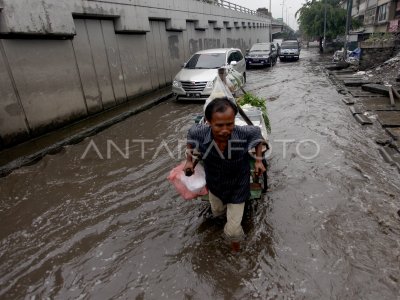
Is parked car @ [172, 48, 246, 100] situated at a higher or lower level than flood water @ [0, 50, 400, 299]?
higher

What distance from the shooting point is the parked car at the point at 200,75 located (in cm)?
1069

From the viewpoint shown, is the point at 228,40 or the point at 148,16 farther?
the point at 228,40

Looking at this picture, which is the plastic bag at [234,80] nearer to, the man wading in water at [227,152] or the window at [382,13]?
the man wading in water at [227,152]

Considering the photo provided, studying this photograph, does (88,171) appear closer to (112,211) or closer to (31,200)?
(31,200)

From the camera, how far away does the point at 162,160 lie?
616 centimetres

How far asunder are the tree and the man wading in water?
3695 centimetres

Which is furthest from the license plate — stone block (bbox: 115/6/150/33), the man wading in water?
the man wading in water

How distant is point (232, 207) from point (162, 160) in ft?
10.7

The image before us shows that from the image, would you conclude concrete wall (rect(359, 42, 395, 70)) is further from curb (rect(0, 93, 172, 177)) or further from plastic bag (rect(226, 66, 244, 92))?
curb (rect(0, 93, 172, 177))

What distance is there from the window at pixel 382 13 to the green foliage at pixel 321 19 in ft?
7.11

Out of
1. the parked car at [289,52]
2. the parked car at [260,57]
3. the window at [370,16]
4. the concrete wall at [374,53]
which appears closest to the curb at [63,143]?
the parked car at [260,57]

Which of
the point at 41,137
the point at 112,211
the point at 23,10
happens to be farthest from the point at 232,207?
the point at 23,10

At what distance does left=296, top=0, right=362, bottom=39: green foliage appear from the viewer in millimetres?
34000

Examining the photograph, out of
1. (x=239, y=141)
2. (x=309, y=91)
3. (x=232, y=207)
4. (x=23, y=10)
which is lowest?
(x=309, y=91)
